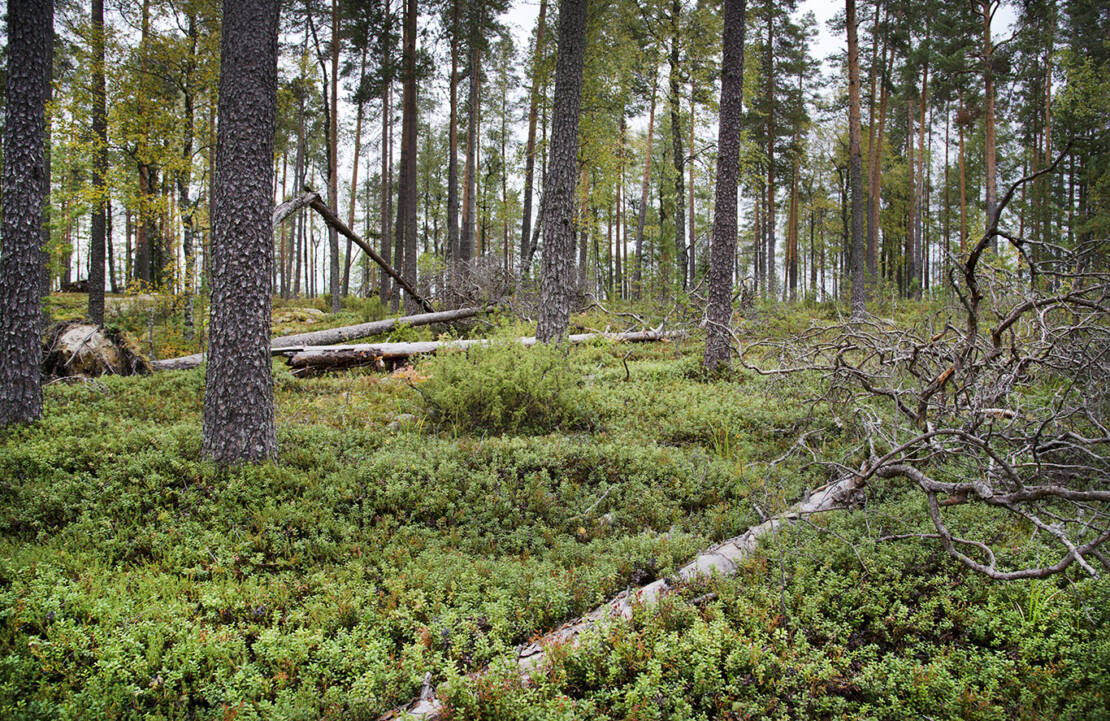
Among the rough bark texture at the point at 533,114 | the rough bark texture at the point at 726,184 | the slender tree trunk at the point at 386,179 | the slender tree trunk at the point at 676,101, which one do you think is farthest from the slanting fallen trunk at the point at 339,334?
the slender tree trunk at the point at 676,101

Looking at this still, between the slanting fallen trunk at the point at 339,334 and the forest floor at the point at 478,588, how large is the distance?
3.33m

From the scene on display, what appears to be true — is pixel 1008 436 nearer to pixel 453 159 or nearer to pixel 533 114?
pixel 453 159

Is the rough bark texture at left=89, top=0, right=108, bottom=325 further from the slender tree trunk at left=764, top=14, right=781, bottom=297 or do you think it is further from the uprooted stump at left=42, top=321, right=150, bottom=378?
the slender tree trunk at left=764, top=14, right=781, bottom=297

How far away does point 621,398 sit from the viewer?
25.4 ft

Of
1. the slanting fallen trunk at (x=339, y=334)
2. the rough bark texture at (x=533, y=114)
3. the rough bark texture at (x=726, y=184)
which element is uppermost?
the rough bark texture at (x=533, y=114)

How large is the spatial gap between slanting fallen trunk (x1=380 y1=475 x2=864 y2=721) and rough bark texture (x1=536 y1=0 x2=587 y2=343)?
17.0 ft

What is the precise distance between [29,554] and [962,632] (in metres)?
6.00

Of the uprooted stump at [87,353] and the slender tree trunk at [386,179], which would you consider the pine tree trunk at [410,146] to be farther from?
the uprooted stump at [87,353]

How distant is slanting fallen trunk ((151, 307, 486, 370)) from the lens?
942 cm

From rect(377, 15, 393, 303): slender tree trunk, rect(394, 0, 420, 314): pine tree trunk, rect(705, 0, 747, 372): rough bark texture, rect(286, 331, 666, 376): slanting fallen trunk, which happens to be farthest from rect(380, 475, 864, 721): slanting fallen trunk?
rect(377, 15, 393, 303): slender tree trunk

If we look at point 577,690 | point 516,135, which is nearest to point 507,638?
point 577,690

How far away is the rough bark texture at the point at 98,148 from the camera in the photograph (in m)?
10.9

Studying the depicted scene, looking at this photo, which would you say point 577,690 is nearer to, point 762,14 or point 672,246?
point 672,246

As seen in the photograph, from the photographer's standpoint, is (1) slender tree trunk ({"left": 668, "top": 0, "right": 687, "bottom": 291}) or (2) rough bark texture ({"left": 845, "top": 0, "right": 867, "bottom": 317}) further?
(1) slender tree trunk ({"left": 668, "top": 0, "right": 687, "bottom": 291})
